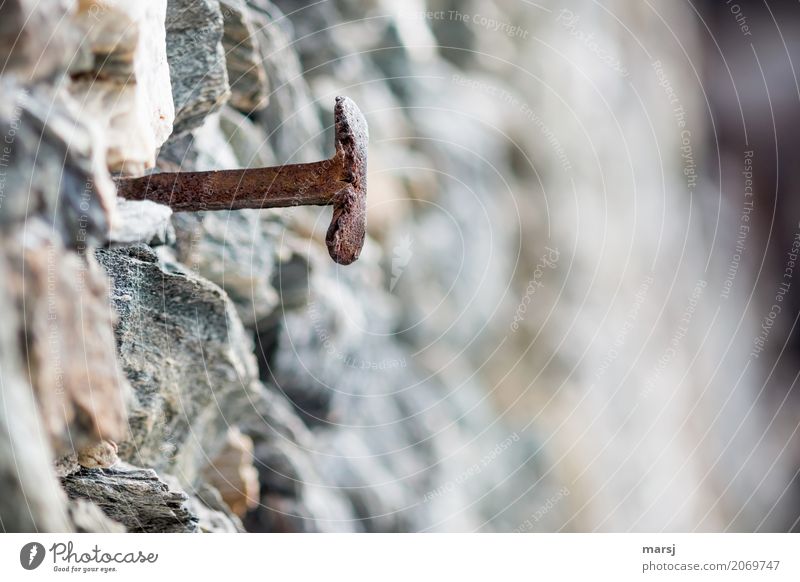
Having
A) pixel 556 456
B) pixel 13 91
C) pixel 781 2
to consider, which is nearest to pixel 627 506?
pixel 556 456

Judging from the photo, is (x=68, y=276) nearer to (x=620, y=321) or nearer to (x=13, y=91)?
(x=13, y=91)

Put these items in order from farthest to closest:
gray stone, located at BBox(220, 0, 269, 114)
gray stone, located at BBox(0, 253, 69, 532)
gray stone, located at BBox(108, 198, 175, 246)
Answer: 1. gray stone, located at BBox(220, 0, 269, 114)
2. gray stone, located at BBox(108, 198, 175, 246)
3. gray stone, located at BBox(0, 253, 69, 532)

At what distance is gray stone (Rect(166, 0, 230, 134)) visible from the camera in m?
0.56

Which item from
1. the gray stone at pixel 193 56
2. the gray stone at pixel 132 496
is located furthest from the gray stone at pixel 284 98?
the gray stone at pixel 132 496

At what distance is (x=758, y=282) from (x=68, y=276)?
52.9 inches

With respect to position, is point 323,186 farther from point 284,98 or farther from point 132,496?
point 284,98

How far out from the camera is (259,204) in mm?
483

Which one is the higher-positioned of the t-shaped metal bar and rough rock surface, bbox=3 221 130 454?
the t-shaped metal bar

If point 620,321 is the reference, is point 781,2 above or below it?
above

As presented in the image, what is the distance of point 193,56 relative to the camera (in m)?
0.57

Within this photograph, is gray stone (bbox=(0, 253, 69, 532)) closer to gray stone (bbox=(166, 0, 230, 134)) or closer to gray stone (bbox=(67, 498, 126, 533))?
gray stone (bbox=(67, 498, 126, 533))

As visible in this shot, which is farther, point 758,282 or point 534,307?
point 758,282

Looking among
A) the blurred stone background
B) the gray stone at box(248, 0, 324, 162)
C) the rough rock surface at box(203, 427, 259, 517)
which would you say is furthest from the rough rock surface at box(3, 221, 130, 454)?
the gray stone at box(248, 0, 324, 162)
